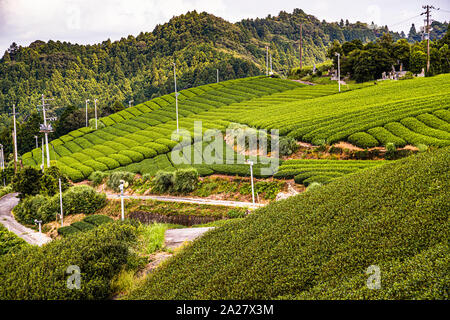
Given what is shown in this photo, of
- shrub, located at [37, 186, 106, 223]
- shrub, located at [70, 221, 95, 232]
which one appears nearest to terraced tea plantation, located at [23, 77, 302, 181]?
shrub, located at [37, 186, 106, 223]

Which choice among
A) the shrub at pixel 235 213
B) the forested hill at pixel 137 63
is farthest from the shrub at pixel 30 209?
the forested hill at pixel 137 63

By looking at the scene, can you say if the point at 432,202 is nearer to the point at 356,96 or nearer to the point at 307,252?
the point at 307,252

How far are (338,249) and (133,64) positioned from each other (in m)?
117

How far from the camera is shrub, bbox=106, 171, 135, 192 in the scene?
3534cm

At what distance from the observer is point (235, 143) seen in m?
36.0

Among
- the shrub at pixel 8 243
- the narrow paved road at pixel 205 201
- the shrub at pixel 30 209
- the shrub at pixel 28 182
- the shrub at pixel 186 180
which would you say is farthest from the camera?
the shrub at pixel 28 182

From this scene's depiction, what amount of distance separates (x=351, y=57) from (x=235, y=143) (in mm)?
31457

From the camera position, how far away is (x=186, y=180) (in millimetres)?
30047

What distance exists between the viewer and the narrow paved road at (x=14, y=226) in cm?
2752

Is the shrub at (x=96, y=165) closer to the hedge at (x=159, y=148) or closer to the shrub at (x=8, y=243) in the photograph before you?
the hedge at (x=159, y=148)

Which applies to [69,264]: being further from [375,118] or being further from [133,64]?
[133,64]

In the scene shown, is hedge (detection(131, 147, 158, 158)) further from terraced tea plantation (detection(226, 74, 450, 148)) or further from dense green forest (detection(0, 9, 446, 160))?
dense green forest (detection(0, 9, 446, 160))

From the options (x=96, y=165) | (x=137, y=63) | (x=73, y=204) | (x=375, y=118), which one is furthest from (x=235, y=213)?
(x=137, y=63)
